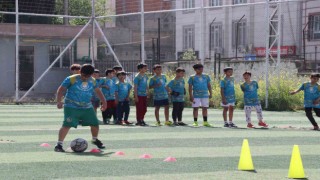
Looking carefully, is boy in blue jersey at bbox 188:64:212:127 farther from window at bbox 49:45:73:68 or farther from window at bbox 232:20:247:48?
window at bbox 49:45:73:68

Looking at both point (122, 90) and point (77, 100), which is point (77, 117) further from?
point (122, 90)


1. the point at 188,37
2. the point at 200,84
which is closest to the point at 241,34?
the point at 188,37

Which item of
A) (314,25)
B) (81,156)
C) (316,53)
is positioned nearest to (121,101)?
(81,156)

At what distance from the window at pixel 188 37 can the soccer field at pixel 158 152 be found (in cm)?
1378

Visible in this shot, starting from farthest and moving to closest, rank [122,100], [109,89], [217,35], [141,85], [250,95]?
[217,35]
[109,89]
[122,100]
[141,85]
[250,95]

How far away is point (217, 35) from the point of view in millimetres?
33031

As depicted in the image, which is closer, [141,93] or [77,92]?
[77,92]

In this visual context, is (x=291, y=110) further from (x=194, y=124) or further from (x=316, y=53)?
(x=316, y=53)

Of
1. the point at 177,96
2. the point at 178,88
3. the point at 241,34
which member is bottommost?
the point at 177,96

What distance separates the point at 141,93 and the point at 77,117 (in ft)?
20.2

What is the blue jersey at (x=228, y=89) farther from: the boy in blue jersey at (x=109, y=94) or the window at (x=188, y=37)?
the window at (x=188, y=37)

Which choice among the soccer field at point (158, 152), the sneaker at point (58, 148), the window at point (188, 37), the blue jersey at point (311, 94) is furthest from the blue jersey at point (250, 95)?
the window at point (188, 37)

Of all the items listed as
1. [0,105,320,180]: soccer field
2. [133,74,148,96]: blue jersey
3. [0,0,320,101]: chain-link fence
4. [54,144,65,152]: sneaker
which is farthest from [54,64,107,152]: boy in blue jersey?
[0,0,320,101]: chain-link fence

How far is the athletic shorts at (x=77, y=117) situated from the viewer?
11.7 meters
